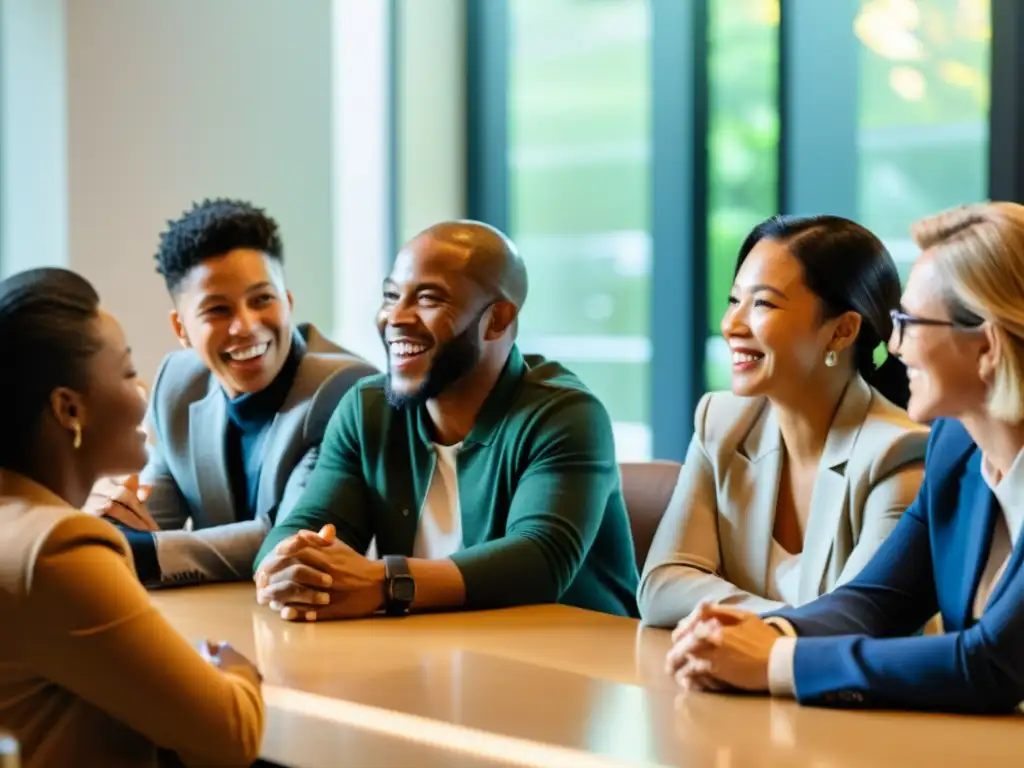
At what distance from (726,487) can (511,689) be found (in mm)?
670

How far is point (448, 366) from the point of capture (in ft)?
8.51

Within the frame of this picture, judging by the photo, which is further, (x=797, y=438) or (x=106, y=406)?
(x=797, y=438)

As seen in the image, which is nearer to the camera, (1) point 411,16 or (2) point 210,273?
(2) point 210,273

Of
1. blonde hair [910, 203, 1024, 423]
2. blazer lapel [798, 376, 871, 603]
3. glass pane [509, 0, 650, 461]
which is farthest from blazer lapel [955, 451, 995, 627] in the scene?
glass pane [509, 0, 650, 461]

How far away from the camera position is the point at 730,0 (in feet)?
15.5

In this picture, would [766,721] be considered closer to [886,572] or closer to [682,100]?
[886,572]

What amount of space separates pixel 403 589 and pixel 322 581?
0.13m

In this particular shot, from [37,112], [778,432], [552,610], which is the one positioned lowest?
[552,610]

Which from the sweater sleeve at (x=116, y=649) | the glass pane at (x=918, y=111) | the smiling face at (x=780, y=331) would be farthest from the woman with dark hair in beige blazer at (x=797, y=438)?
the glass pane at (x=918, y=111)

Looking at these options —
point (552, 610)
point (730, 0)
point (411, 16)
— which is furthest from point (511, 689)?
point (411, 16)

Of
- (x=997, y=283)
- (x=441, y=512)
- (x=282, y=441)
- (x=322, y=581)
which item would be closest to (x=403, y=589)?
(x=322, y=581)

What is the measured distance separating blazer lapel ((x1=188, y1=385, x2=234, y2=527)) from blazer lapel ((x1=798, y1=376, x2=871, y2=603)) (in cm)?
133

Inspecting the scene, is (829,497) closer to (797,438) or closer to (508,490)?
(797,438)

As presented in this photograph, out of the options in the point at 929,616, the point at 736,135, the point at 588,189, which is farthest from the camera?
the point at 588,189
